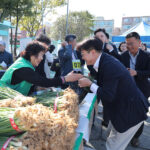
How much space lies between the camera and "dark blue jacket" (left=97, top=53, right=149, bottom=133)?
1.66m

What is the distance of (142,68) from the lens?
2770 mm

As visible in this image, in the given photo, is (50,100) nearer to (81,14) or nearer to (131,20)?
(81,14)

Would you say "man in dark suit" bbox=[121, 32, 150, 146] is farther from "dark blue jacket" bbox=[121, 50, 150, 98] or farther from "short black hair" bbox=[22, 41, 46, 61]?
"short black hair" bbox=[22, 41, 46, 61]

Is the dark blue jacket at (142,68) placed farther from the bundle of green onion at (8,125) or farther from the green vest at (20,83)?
the bundle of green onion at (8,125)

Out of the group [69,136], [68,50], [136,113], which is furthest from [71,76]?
[68,50]

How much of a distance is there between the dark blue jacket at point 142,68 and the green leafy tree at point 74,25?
28.6m

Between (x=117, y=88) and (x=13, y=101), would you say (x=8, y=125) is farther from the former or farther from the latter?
(x=117, y=88)

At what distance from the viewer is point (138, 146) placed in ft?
9.97

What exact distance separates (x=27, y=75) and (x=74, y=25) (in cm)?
3074

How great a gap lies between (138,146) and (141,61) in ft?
5.10

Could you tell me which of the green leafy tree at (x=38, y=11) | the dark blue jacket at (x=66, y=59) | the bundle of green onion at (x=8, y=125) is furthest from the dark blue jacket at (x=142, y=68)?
the green leafy tree at (x=38, y=11)

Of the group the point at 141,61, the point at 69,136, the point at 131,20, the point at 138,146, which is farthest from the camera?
the point at 131,20

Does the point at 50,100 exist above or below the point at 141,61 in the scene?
below

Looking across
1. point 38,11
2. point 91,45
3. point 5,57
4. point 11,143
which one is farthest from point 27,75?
point 38,11
